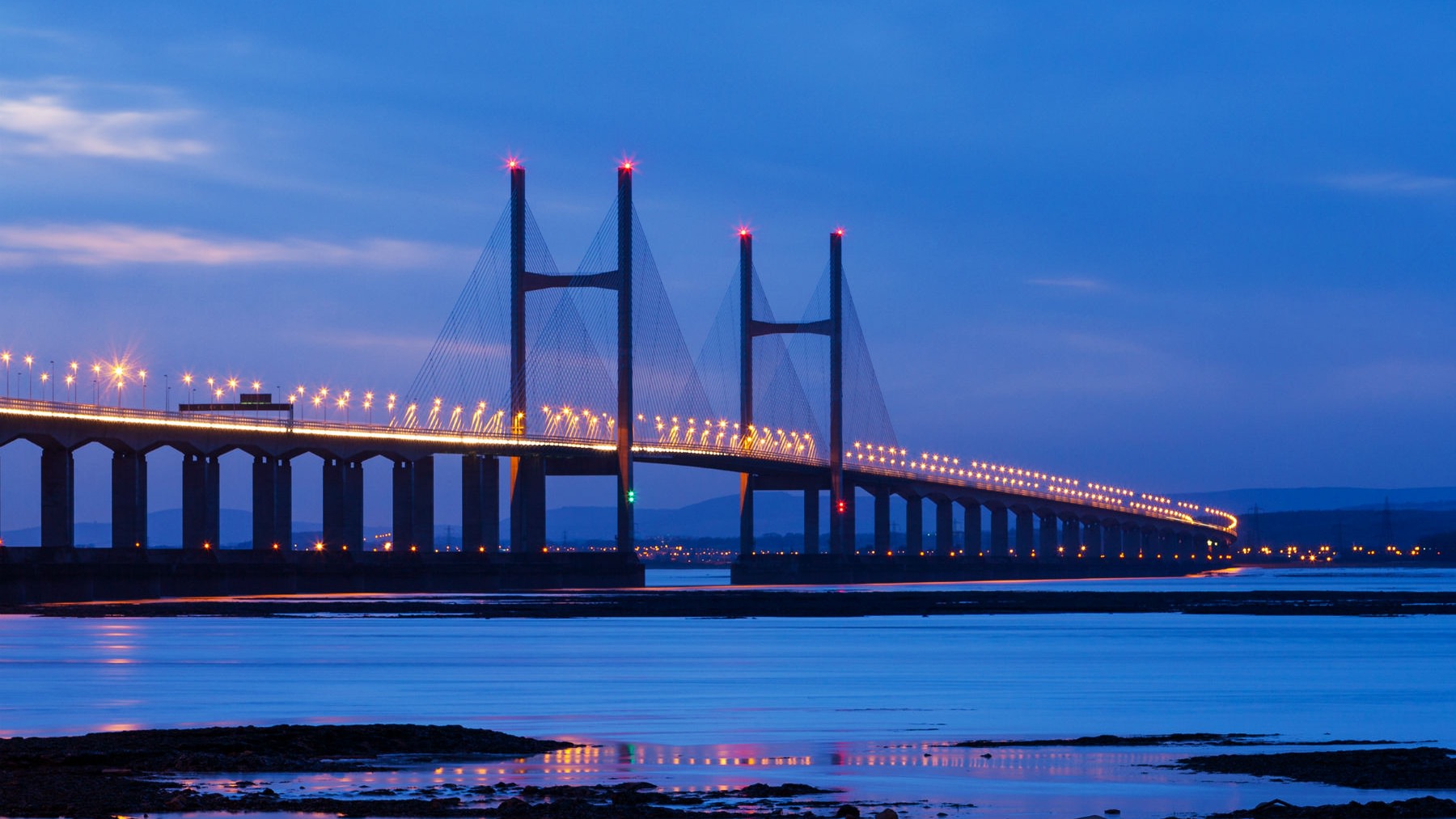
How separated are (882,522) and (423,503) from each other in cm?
4858

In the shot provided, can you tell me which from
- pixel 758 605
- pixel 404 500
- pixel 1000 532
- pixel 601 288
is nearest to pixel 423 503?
pixel 404 500

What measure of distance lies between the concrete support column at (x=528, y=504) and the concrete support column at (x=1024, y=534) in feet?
237

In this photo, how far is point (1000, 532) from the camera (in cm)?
17412

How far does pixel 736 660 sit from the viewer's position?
3931 centimetres

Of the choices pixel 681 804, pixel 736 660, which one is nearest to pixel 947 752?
pixel 681 804

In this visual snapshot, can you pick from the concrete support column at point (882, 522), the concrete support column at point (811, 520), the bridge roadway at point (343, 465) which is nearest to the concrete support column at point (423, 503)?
the bridge roadway at point (343, 465)

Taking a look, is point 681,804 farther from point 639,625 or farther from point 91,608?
point 91,608

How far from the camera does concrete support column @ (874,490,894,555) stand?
144 metres

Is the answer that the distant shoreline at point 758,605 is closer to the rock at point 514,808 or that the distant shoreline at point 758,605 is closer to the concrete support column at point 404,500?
the concrete support column at point 404,500

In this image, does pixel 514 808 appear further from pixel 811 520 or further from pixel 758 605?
pixel 811 520

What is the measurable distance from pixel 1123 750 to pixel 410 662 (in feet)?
61.5

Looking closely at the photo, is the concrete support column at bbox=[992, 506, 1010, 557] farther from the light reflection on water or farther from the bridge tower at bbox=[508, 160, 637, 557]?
the light reflection on water

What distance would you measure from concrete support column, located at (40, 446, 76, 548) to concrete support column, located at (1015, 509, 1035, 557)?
99893mm

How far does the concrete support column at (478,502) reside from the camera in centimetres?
10269
